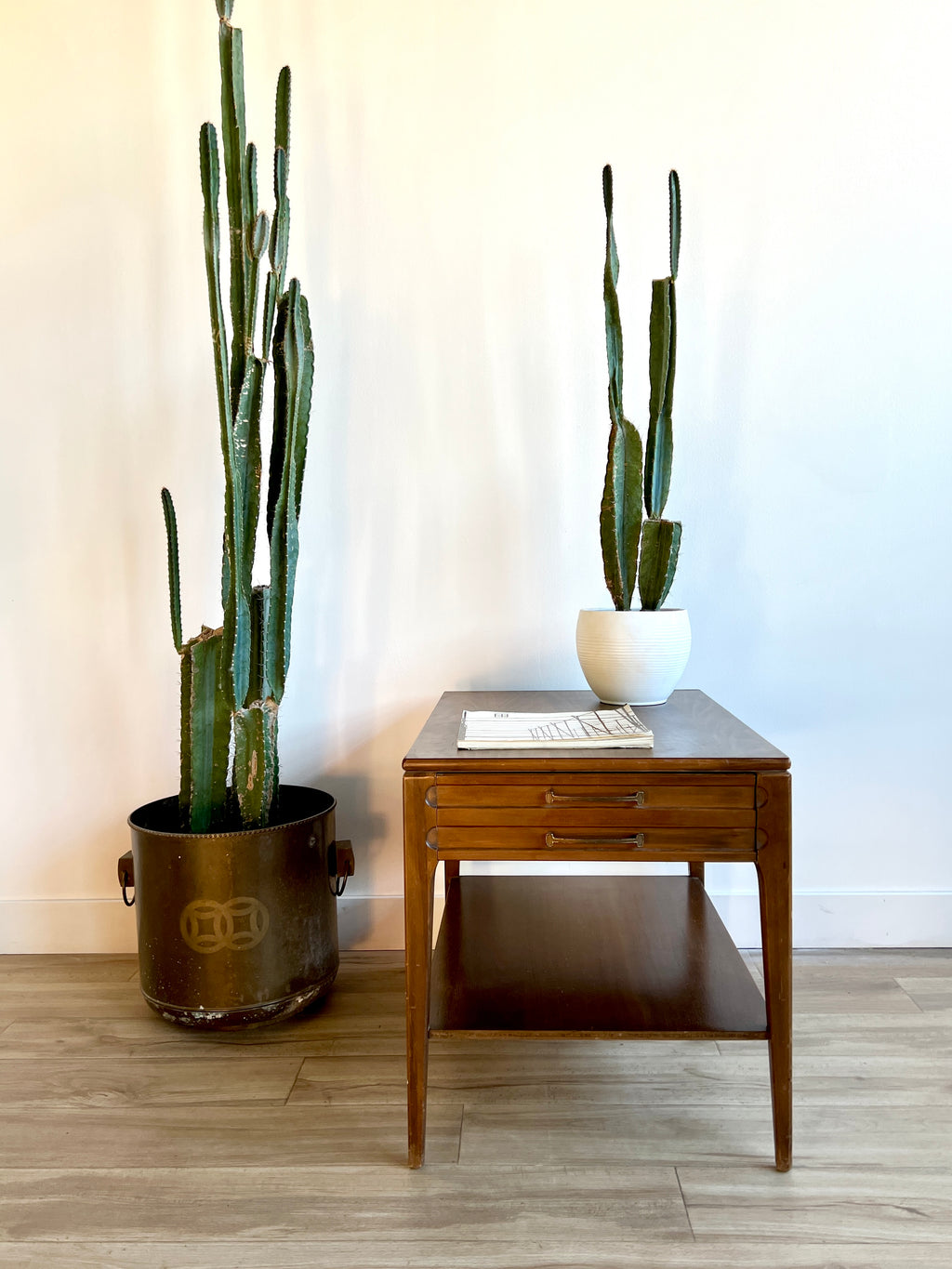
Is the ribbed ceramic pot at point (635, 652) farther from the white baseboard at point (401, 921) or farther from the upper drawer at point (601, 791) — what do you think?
the white baseboard at point (401, 921)

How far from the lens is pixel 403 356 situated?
1894 millimetres

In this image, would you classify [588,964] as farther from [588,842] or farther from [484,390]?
[484,390]

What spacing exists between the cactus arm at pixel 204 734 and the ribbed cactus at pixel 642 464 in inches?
29.7

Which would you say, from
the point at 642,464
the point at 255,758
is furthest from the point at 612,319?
the point at 255,758

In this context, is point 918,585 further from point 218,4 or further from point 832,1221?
point 218,4

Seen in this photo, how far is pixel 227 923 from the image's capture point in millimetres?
1567

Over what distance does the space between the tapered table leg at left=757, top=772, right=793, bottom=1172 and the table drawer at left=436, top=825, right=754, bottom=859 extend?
0.10 ft

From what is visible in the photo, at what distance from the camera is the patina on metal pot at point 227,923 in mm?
1566

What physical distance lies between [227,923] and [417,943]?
0.50 m

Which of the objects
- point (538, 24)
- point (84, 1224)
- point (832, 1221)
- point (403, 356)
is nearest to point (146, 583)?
point (403, 356)

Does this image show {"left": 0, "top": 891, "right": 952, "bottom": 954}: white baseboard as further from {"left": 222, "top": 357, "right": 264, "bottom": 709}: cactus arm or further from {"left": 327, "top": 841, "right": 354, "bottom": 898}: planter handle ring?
{"left": 222, "top": 357, "right": 264, "bottom": 709}: cactus arm

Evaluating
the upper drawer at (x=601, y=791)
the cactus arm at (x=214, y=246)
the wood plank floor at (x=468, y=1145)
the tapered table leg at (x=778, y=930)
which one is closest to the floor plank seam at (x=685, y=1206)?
the wood plank floor at (x=468, y=1145)

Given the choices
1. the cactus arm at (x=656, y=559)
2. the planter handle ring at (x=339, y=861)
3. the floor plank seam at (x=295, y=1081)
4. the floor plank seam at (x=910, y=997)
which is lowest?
the floor plank seam at (x=910, y=997)

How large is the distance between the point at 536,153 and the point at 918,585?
123 centimetres
